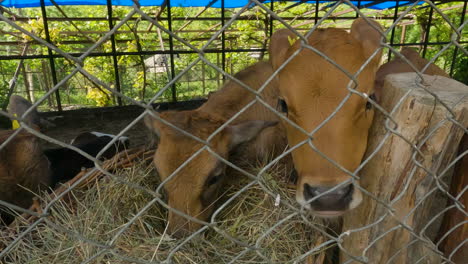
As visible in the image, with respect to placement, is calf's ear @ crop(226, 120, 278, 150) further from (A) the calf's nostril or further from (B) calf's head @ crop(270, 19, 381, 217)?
(A) the calf's nostril

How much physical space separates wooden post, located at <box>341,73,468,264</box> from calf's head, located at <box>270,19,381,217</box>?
0.16 meters

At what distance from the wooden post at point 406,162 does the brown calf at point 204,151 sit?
3.67 feet

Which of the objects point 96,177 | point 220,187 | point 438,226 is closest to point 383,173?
point 438,226

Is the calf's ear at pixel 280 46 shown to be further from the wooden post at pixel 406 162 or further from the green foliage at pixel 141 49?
the green foliage at pixel 141 49

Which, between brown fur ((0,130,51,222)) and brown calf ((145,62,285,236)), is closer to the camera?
brown calf ((145,62,285,236))

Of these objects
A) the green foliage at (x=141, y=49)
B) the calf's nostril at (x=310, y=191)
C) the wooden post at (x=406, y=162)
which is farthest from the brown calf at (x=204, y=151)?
the green foliage at (x=141, y=49)

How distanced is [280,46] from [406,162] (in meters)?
1.69

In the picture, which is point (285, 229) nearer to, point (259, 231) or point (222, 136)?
point (259, 231)

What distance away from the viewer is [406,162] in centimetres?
167

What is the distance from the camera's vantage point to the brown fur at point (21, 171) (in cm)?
299

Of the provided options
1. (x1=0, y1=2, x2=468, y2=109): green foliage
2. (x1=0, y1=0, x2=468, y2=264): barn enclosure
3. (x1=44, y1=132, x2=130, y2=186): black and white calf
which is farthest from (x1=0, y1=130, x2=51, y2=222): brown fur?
(x1=0, y1=2, x2=468, y2=109): green foliage

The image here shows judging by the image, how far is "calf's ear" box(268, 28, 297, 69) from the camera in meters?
2.99

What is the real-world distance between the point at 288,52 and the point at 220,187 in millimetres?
1256

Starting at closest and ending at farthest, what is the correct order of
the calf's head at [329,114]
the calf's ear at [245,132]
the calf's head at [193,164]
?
the calf's head at [329,114] → the calf's head at [193,164] → the calf's ear at [245,132]
